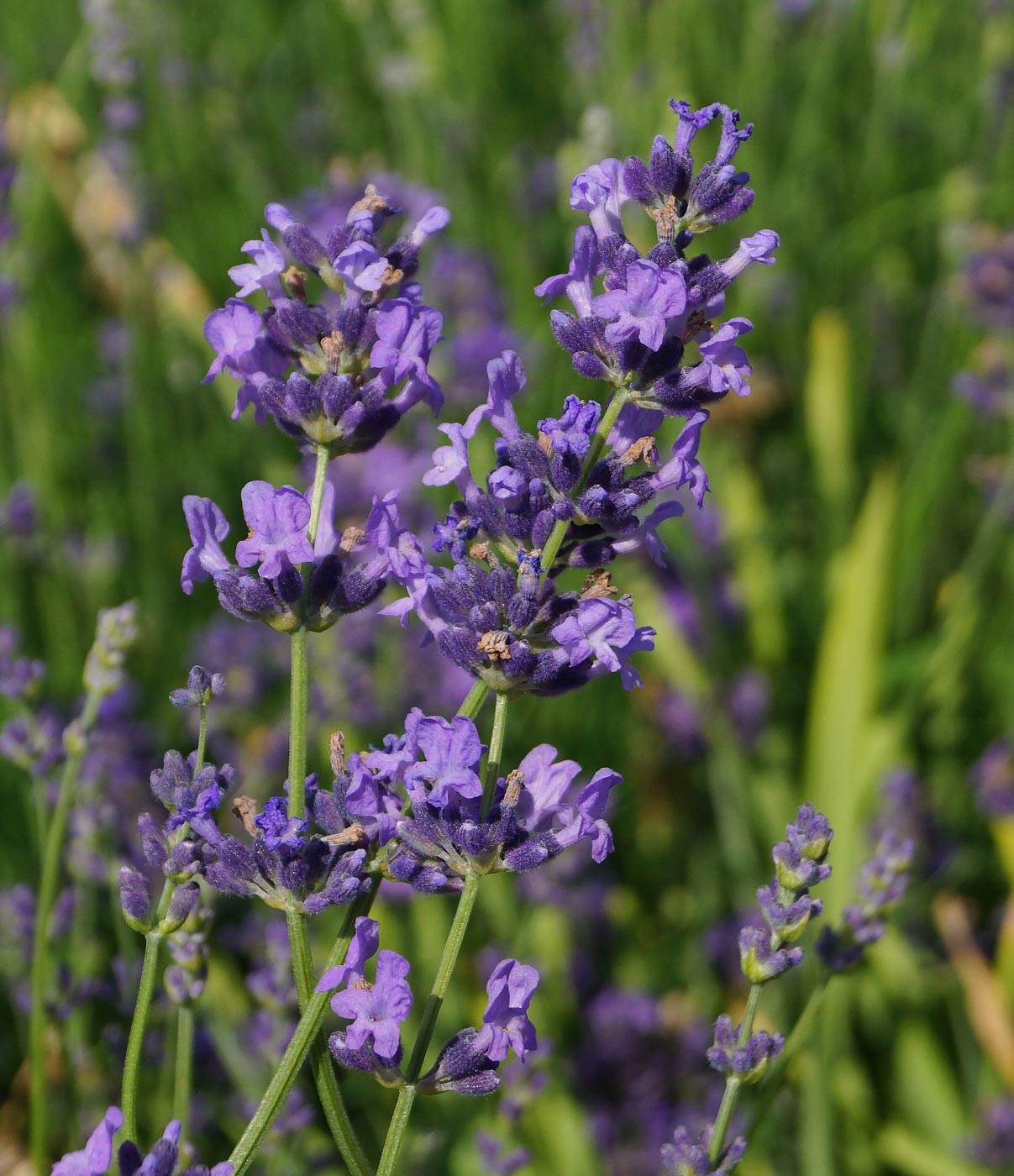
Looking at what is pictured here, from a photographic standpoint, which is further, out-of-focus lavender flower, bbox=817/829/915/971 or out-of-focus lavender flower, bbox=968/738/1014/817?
out-of-focus lavender flower, bbox=968/738/1014/817

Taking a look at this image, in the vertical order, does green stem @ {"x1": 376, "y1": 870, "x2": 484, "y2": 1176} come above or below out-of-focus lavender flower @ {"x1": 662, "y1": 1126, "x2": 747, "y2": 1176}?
above

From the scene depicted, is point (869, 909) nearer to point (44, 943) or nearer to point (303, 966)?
point (303, 966)

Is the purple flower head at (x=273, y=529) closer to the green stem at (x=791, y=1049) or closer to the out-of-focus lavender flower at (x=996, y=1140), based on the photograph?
the green stem at (x=791, y=1049)

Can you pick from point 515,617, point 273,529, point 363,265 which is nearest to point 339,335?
point 363,265

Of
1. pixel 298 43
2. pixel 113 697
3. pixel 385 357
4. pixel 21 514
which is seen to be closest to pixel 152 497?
pixel 21 514

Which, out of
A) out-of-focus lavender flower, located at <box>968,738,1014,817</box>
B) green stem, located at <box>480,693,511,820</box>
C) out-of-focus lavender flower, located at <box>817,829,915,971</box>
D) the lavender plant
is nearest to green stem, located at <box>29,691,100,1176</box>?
the lavender plant

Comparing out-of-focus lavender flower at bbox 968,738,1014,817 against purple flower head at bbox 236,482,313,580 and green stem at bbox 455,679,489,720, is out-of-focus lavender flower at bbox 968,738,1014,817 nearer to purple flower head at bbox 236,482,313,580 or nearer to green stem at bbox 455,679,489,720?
green stem at bbox 455,679,489,720
